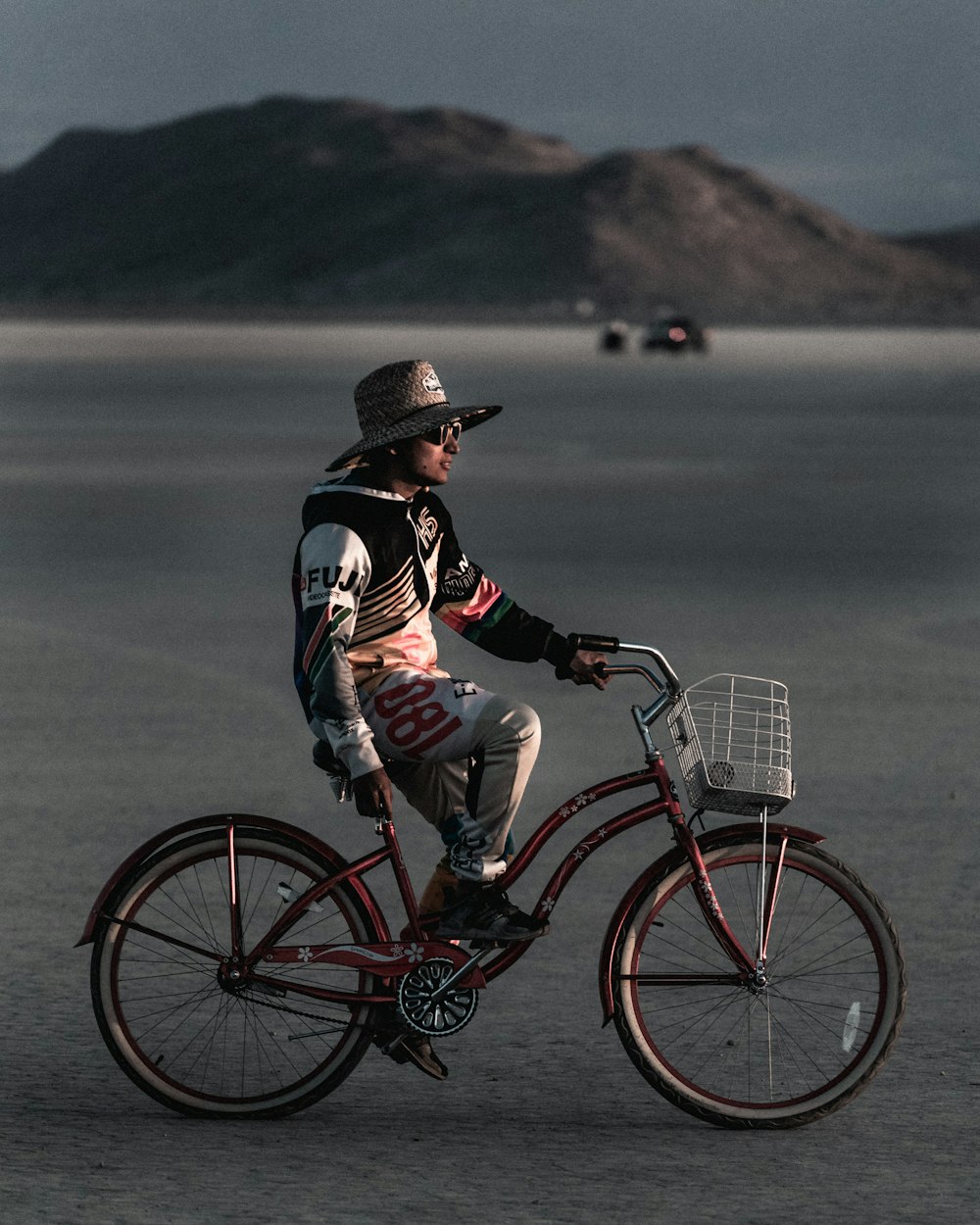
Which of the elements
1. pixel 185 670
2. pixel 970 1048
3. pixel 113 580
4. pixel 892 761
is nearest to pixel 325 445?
pixel 113 580

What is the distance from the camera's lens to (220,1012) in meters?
5.64

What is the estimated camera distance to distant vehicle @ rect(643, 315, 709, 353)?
278 ft

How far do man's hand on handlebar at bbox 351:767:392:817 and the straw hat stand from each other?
72 cm

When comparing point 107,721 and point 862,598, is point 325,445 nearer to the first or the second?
point 862,598

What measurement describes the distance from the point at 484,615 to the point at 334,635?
54 centimetres

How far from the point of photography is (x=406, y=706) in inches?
194

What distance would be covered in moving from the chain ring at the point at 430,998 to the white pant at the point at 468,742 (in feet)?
0.67

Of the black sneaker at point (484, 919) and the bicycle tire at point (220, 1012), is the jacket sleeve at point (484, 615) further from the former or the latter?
the bicycle tire at point (220, 1012)

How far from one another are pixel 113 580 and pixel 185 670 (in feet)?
13.2

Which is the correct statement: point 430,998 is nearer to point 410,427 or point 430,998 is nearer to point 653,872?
point 653,872

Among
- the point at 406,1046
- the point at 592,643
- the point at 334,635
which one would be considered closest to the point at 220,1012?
the point at 406,1046

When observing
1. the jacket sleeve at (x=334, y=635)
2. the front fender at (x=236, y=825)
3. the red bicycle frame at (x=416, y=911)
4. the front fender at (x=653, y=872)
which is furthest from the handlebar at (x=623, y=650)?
the front fender at (x=236, y=825)

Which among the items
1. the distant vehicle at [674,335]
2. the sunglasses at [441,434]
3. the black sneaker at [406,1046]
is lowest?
the black sneaker at [406,1046]

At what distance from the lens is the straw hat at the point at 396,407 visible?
5020 millimetres
